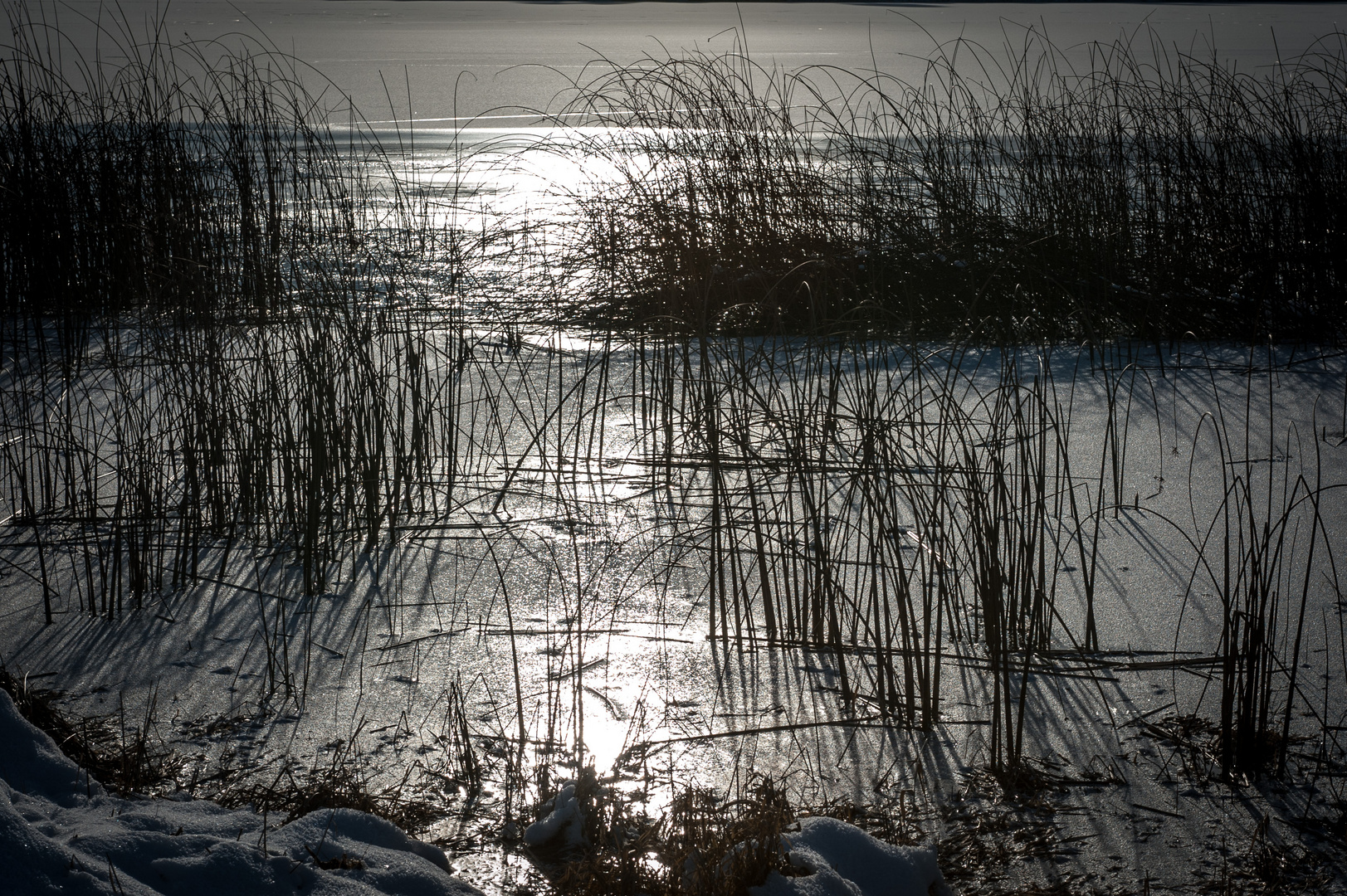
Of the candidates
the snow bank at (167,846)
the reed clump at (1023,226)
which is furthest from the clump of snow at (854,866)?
the reed clump at (1023,226)

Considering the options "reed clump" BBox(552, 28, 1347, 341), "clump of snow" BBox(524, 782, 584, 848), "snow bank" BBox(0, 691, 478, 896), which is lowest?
"clump of snow" BBox(524, 782, 584, 848)

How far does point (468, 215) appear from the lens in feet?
18.1

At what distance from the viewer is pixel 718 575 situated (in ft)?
6.19

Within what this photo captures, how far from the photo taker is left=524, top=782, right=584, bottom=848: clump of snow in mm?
1191

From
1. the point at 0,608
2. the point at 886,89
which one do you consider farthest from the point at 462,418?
the point at 886,89

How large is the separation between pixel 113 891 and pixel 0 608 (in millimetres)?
1110

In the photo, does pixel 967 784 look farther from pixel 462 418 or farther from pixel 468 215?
pixel 468 215

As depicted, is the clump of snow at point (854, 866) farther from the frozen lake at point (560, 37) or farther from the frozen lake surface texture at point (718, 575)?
the frozen lake at point (560, 37)

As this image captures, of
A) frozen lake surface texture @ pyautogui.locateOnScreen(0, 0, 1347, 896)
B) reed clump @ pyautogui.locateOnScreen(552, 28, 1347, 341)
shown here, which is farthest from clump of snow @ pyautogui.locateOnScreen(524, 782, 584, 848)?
reed clump @ pyautogui.locateOnScreen(552, 28, 1347, 341)

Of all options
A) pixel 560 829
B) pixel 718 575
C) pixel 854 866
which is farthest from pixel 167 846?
pixel 718 575

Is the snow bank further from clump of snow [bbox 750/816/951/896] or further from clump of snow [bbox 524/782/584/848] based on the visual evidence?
clump of snow [bbox 750/816/951/896]

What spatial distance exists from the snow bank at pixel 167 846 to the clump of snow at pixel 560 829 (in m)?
0.10

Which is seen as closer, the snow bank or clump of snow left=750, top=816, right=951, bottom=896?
the snow bank

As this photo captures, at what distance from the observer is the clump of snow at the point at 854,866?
3.48ft
